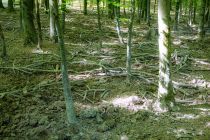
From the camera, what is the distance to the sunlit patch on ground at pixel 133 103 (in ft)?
29.8

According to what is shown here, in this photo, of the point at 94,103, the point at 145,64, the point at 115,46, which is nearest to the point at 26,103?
the point at 94,103

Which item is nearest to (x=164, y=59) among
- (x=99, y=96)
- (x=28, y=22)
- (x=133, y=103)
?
(x=133, y=103)

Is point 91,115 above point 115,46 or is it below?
below

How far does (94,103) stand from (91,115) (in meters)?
0.91

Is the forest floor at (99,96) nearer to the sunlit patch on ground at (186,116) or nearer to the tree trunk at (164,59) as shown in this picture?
the sunlit patch on ground at (186,116)

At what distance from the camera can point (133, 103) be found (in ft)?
30.2

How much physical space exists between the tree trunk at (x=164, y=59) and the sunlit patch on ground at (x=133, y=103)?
29 centimetres

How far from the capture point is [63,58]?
7637 millimetres

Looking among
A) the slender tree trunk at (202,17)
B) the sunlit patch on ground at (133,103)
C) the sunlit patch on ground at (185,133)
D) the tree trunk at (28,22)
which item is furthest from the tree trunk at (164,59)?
the slender tree trunk at (202,17)

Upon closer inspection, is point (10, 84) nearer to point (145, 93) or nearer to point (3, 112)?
point (3, 112)

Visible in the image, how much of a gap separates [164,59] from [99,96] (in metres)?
2.40

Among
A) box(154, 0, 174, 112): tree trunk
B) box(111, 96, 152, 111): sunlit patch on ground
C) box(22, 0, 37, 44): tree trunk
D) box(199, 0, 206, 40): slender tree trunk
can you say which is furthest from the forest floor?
box(199, 0, 206, 40): slender tree trunk

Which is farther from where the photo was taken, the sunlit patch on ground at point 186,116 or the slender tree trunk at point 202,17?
the slender tree trunk at point 202,17

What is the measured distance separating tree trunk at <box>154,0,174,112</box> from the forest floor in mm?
339
